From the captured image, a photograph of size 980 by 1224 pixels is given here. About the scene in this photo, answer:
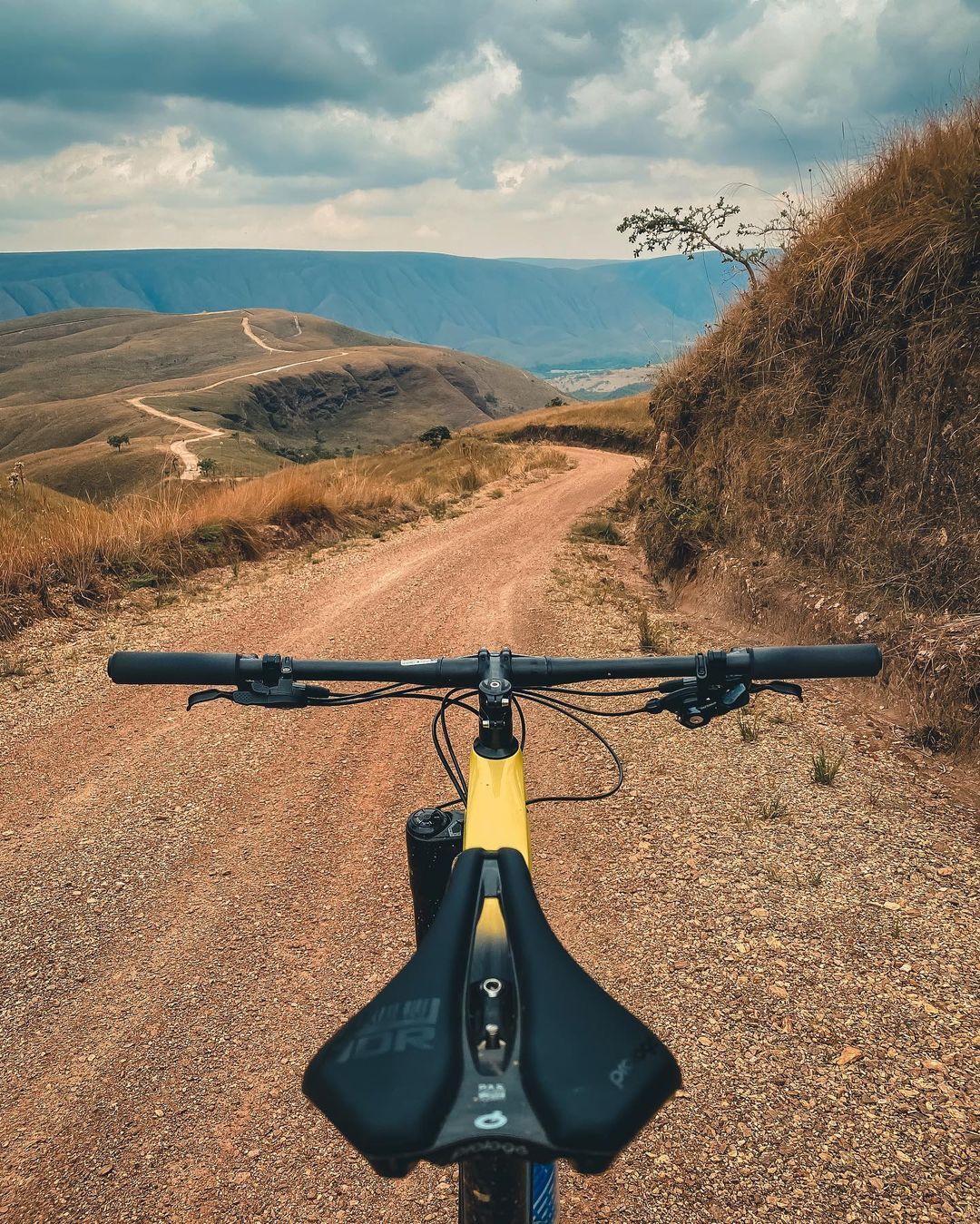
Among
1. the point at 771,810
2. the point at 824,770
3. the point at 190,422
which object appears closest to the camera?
the point at 771,810

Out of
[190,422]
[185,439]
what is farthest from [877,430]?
[190,422]

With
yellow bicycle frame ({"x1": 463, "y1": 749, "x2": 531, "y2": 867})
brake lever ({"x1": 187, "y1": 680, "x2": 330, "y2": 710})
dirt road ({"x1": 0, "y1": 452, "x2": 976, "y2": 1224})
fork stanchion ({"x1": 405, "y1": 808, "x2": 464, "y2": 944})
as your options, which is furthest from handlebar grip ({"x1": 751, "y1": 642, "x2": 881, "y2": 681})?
dirt road ({"x1": 0, "y1": 452, "x2": 976, "y2": 1224})

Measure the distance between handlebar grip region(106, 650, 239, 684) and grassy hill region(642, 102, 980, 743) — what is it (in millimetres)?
5907

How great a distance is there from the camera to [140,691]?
7.64 m

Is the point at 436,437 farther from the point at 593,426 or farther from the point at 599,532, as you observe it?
the point at 599,532

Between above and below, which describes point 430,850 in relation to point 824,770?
above

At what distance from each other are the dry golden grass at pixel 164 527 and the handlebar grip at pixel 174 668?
761 centimetres

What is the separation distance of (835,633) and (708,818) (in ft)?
10.1

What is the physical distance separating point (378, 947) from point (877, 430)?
7109 millimetres

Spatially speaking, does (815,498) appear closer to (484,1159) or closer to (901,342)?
(901,342)

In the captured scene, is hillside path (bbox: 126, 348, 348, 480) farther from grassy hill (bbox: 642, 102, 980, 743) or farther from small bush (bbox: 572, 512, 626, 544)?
grassy hill (bbox: 642, 102, 980, 743)

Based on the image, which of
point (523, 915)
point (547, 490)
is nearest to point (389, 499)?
point (547, 490)

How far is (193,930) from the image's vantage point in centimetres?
430

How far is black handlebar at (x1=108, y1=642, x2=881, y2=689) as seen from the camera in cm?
221
